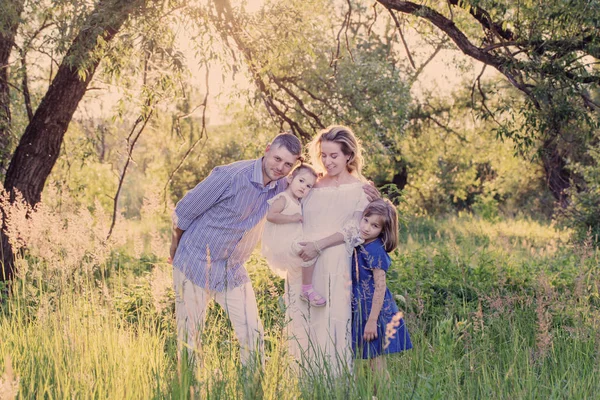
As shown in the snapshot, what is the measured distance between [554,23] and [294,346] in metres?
3.83

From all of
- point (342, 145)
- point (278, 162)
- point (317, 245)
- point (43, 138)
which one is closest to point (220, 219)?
point (278, 162)

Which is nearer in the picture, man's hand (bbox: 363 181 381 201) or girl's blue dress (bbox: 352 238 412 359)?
girl's blue dress (bbox: 352 238 412 359)

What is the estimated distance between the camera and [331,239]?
4.44m

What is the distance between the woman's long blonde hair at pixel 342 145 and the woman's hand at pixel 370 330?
3.34ft

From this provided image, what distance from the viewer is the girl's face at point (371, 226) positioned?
4.35m

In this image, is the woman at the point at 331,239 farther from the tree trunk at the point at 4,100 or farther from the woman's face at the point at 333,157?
the tree trunk at the point at 4,100

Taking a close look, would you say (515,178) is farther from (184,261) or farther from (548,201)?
(184,261)

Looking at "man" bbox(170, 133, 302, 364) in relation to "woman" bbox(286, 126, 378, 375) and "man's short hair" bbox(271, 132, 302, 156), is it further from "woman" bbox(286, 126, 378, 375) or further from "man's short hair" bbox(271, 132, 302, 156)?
"woman" bbox(286, 126, 378, 375)

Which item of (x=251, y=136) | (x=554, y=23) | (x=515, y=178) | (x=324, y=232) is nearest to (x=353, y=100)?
(x=251, y=136)

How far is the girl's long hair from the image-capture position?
171 inches

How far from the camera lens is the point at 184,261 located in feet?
14.6

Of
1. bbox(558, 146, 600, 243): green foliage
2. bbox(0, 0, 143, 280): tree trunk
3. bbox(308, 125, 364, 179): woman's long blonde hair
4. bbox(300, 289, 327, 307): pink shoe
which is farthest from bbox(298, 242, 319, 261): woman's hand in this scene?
bbox(558, 146, 600, 243): green foliage

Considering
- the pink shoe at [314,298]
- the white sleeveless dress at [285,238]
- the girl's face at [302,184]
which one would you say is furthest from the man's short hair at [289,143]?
the pink shoe at [314,298]

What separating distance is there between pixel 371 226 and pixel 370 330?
64 cm
